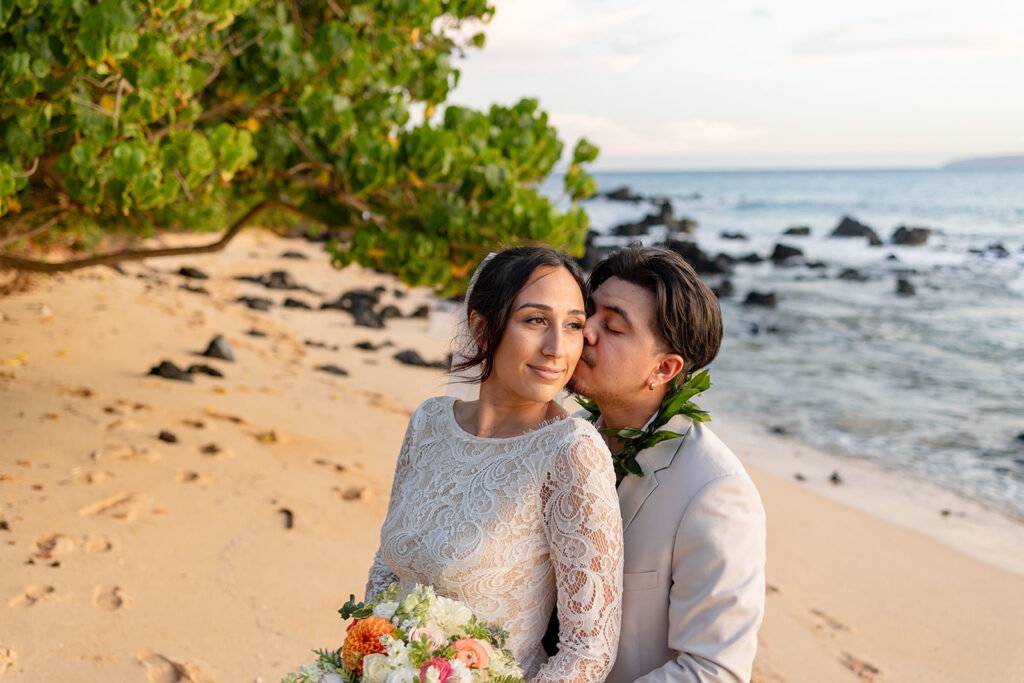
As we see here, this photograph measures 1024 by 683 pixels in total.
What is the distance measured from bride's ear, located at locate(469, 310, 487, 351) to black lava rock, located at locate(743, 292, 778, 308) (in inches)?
868

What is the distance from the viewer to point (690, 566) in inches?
104

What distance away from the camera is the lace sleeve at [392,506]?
311cm

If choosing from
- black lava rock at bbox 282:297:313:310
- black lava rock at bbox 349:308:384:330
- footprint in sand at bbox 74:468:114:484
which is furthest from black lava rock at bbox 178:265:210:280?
footprint in sand at bbox 74:468:114:484

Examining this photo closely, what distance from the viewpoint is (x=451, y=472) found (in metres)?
2.85

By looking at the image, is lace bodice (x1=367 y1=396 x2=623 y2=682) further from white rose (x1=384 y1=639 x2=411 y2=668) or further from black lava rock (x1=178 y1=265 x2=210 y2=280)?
black lava rock (x1=178 y1=265 x2=210 y2=280)

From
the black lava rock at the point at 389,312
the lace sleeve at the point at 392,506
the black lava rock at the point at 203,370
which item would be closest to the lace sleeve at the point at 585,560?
the lace sleeve at the point at 392,506

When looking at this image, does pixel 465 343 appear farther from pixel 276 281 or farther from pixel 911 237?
pixel 911 237

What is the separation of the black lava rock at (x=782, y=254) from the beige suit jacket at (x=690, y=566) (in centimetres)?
3386

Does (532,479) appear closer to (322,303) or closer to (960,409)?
(960,409)

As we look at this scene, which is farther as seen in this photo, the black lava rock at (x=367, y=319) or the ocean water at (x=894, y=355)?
the black lava rock at (x=367, y=319)

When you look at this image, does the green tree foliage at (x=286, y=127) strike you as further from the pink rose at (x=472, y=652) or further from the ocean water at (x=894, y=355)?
the ocean water at (x=894, y=355)

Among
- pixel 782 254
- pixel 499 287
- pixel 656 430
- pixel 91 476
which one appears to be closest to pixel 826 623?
pixel 656 430

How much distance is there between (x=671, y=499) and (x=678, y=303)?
64 cm

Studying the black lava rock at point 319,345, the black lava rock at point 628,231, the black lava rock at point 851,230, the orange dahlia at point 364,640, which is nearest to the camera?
the orange dahlia at point 364,640
